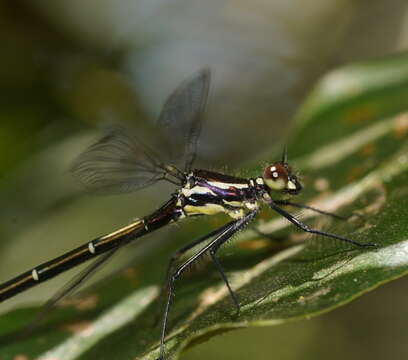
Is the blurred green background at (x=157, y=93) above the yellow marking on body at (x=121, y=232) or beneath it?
above

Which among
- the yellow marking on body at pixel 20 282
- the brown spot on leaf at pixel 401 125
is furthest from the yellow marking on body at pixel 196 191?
the brown spot on leaf at pixel 401 125

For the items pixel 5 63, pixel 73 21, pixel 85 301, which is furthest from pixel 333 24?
pixel 85 301

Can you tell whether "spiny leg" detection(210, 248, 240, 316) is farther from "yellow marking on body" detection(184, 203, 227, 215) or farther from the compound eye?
the compound eye

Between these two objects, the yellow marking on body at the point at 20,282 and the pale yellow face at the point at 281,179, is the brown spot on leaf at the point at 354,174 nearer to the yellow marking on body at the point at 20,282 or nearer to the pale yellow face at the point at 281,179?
the pale yellow face at the point at 281,179

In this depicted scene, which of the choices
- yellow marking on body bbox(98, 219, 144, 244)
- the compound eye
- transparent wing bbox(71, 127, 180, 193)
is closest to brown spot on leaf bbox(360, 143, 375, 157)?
the compound eye

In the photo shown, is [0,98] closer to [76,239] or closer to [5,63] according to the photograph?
[5,63]

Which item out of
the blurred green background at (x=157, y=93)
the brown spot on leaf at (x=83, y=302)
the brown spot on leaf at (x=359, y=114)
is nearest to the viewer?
the brown spot on leaf at (x=83, y=302)
